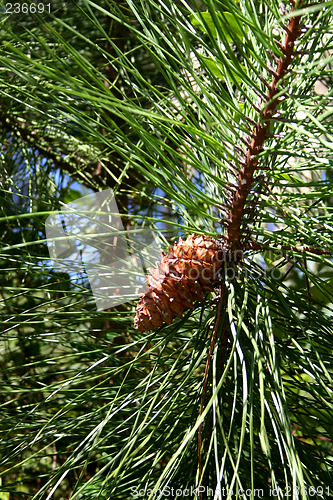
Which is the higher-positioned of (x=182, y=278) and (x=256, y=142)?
(x=256, y=142)

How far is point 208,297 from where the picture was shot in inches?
18.2

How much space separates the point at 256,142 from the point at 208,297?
0.49ft

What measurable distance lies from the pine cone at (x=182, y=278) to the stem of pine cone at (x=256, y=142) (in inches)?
0.8

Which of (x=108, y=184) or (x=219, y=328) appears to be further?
(x=108, y=184)

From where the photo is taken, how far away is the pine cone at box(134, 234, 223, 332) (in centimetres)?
41

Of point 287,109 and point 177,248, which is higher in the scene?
point 287,109

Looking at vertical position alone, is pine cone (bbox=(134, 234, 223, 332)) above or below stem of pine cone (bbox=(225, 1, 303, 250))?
below

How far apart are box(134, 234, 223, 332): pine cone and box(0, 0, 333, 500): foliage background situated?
0.02m

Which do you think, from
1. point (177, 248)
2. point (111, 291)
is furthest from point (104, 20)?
point (177, 248)

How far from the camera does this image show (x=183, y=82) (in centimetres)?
35

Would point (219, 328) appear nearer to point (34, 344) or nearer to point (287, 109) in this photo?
point (287, 109)

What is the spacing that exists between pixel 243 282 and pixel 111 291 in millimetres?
242

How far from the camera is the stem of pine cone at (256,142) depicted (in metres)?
0.35

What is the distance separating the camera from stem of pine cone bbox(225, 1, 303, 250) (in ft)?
1.16
